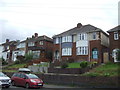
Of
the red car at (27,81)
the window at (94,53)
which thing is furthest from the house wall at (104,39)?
the red car at (27,81)

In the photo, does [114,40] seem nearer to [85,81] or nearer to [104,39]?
[104,39]

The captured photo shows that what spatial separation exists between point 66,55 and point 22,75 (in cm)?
2053

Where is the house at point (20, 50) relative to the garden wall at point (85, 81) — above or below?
above

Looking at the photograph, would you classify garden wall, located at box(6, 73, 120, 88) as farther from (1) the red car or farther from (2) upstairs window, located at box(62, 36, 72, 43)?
(2) upstairs window, located at box(62, 36, 72, 43)

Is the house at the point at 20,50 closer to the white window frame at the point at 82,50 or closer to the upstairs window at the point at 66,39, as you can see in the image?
the upstairs window at the point at 66,39

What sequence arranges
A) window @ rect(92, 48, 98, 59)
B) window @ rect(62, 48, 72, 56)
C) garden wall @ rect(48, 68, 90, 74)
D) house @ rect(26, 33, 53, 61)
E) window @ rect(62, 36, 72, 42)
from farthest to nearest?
house @ rect(26, 33, 53, 61) < window @ rect(62, 36, 72, 42) < window @ rect(62, 48, 72, 56) < window @ rect(92, 48, 98, 59) < garden wall @ rect(48, 68, 90, 74)

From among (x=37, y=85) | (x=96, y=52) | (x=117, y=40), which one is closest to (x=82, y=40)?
(x=96, y=52)

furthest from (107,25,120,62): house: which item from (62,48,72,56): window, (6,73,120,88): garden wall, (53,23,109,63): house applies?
(6,73,120,88): garden wall

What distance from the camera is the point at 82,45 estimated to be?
3606cm

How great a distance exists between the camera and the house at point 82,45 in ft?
111

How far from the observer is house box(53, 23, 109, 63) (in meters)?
33.9

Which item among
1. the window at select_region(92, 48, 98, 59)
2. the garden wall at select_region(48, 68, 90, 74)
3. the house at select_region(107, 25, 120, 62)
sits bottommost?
the garden wall at select_region(48, 68, 90, 74)

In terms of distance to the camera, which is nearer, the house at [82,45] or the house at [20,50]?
the house at [82,45]

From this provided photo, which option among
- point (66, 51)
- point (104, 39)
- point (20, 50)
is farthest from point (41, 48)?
point (104, 39)
